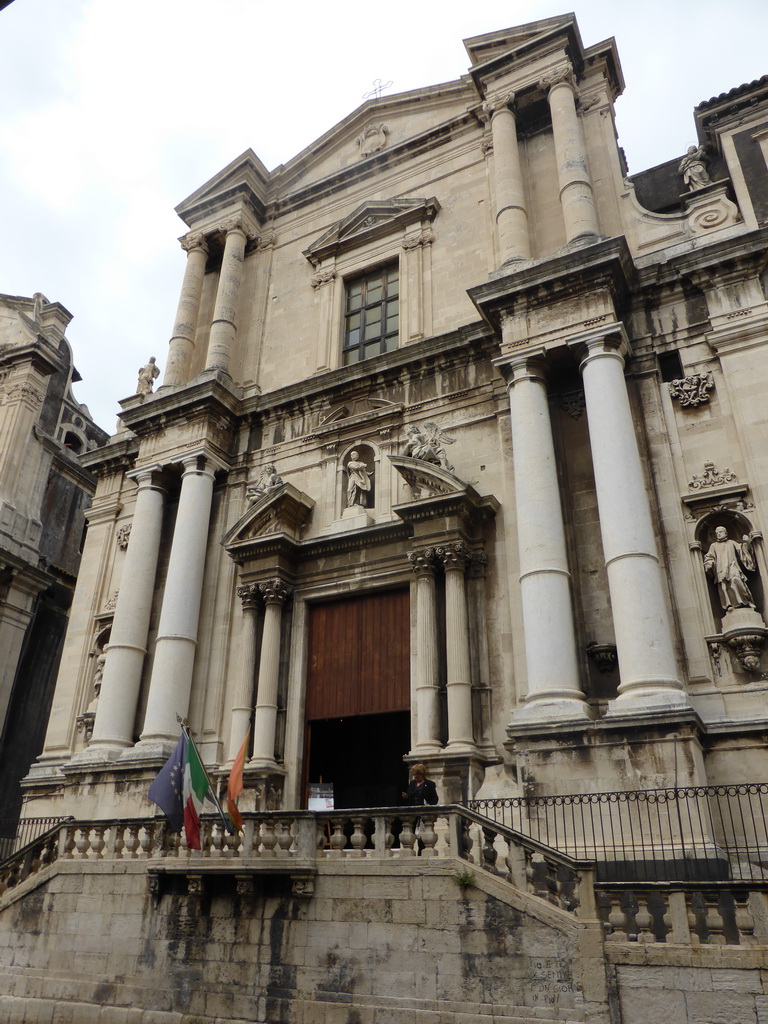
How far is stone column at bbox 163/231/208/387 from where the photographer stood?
1969 cm

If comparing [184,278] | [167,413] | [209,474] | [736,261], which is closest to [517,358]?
[736,261]

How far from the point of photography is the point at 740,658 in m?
11.2

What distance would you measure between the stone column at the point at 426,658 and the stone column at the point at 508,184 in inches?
247

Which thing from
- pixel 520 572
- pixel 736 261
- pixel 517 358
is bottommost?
pixel 520 572

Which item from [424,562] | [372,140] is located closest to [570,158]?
[372,140]

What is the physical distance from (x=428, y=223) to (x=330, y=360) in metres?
4.02

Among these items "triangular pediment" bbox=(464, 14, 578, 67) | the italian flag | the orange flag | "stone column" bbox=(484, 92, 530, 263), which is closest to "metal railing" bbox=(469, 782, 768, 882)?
the orange flag

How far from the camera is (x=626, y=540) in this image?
11.8m

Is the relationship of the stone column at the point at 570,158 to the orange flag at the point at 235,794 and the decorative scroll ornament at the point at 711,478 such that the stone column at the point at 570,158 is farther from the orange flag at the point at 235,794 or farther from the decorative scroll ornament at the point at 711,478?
the orange flag at the point at 235,794

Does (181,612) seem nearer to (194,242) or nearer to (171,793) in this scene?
(171,793)

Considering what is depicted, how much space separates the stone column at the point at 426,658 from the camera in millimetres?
12773

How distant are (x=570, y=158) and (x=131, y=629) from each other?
13.2 meters

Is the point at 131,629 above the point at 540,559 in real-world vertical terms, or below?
above

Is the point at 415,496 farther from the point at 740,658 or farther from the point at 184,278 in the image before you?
→ the point at 184,278
